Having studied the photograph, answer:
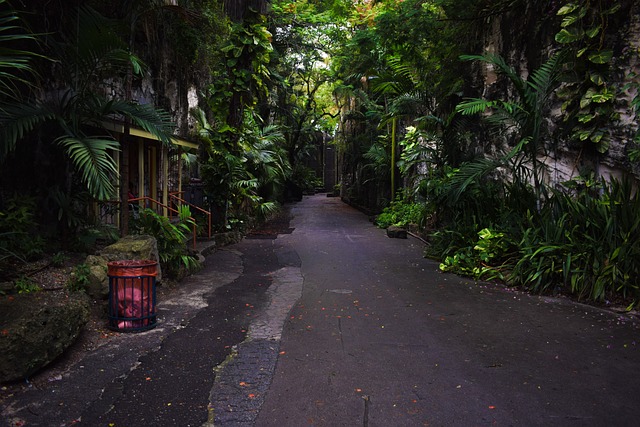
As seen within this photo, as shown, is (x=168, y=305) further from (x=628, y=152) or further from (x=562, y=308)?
(x=628, y=152)

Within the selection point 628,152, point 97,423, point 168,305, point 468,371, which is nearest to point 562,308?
point 628,152

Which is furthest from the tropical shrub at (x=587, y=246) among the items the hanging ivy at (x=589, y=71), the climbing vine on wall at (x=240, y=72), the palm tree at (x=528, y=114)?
the climbing vine on wall at (x=240, y=72)

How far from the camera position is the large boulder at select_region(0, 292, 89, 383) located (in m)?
3.93

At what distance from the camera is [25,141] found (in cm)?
691

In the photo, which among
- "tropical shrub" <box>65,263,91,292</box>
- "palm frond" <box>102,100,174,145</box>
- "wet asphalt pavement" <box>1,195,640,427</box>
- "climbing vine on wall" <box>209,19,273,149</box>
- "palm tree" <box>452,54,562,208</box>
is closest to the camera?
"wet asphalt pavement" <box>1,195,640,427</box>

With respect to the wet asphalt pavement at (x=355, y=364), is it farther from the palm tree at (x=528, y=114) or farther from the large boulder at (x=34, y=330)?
the palm tree at (x=528, y=114)

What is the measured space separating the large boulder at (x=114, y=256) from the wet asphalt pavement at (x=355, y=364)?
72 centimetres

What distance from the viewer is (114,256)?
6.45m

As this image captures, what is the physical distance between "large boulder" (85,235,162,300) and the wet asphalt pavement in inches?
28.3

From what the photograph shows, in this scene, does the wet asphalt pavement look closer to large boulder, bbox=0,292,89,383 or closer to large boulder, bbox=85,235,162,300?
large boulder, bbox=0,292,89,383

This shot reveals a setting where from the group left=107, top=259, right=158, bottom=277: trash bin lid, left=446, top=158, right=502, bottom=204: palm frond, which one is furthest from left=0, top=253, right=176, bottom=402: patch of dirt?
left=446, top=158, right=502, bottom=204: palm frond

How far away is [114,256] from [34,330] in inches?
93.9

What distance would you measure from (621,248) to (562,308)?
105 centimetres

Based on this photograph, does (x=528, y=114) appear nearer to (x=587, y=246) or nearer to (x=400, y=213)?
(x=587, y=246)
